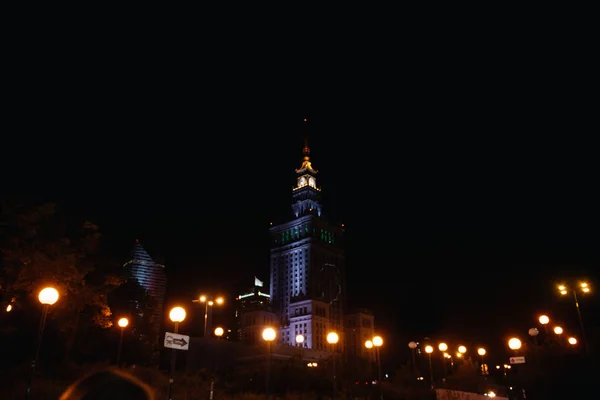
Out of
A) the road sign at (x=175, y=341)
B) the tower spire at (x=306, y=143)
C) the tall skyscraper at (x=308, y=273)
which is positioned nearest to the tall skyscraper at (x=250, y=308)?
the tall skyscraper at (x=308, y=273)

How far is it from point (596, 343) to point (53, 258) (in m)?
35.7

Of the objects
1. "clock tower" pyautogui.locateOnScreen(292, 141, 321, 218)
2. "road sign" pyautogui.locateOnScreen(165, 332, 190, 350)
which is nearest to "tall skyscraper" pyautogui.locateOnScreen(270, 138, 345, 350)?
"clock tower" pyautogui.locateOnScreen(292, 141, 321, 218)

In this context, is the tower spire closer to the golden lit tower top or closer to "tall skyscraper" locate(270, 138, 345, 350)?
the golden lit tower top

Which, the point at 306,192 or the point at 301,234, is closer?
the point at 301,234

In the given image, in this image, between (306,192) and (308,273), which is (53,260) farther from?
(306,192)

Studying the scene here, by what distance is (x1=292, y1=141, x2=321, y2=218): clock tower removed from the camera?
143000 millimetres

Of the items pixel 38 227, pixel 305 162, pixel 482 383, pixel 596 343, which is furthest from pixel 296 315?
pixel 38 227

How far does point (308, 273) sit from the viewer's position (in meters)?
120

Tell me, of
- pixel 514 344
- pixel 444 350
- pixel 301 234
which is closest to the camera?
pixel 514 344

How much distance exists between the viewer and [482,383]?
128ft

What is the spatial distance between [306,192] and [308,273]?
105ft

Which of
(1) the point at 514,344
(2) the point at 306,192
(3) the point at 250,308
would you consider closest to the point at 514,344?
(1) the point at 514,344

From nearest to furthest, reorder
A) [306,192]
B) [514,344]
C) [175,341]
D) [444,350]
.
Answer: [175,341]
[514,344]
[444,350]
[306,192]

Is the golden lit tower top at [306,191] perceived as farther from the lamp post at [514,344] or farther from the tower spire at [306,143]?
the lamp post at [514,344]
